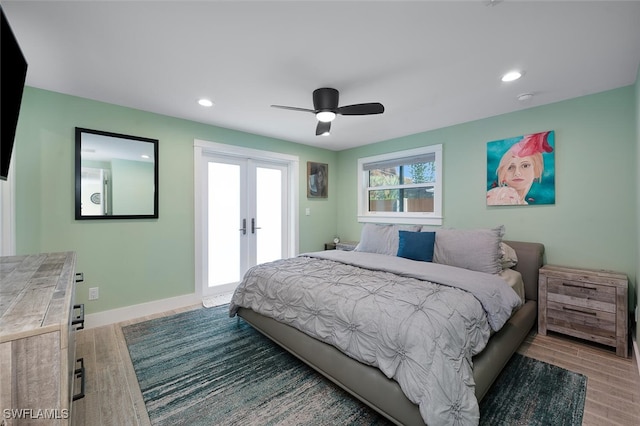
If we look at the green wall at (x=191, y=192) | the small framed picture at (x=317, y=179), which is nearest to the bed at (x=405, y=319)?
the green wall at (x=191, y=192)

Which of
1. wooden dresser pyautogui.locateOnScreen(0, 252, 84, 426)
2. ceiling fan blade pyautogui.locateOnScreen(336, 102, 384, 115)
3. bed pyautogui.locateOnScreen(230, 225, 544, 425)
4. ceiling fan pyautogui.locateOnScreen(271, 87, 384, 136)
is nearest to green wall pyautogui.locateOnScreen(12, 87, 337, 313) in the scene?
bed pyautogui.locateOnScreen(230, 225, 544, 425)

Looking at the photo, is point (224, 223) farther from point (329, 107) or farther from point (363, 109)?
point (363, 109)

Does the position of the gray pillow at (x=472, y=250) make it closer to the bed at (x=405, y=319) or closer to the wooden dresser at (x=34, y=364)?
the bed at (x=405, y=319)

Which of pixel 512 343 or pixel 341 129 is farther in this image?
pixel 341 129

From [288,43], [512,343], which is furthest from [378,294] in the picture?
[288,43]

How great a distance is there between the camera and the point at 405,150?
13.8 ft

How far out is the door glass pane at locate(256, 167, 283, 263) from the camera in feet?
14.5

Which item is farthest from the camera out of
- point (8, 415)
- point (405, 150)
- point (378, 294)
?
point (405, 150)

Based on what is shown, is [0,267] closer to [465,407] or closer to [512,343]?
[465,407]

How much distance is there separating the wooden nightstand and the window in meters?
1.47

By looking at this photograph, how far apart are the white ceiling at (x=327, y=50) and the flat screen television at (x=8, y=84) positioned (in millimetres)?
391

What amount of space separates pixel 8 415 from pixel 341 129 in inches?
149

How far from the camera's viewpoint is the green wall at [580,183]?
2.53 metres

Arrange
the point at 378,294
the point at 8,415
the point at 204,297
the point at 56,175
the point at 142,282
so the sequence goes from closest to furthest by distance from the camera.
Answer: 1. the point at 8,415
2. the point at 378,294
3. the point at 56,175
4. the point at 142,282
5. the point at 204,297
